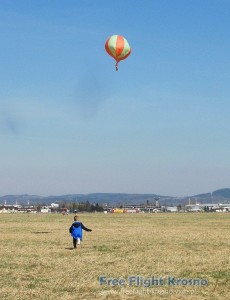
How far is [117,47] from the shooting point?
124 ft

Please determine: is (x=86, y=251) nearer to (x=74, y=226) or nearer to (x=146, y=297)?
(x=74, y=226)

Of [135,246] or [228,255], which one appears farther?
[135,246]

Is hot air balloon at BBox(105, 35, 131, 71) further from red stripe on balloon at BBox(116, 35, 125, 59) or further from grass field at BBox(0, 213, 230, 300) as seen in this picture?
grass field at BBox(0, 213, 230, 300)

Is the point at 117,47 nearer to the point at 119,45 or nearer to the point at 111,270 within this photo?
the point at 119,45

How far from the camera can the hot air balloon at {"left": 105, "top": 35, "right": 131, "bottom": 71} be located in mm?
37812

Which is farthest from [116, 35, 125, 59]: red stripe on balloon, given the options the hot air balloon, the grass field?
the grass field

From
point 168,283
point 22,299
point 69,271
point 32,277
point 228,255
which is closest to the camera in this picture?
point 22,299

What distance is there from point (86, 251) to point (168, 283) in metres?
10.6

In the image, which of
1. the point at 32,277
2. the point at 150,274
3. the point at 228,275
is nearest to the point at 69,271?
the point at 32,277

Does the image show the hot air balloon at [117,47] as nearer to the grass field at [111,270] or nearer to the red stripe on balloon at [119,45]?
the red stripe on balloon at [119,45]

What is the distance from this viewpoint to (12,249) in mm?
26578

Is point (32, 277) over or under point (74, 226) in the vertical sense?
under

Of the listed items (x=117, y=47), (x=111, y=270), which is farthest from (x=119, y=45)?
(x=111, y=270)

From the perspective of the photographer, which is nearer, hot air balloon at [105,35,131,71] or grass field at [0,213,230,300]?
grass field at [0,213,230,300]
